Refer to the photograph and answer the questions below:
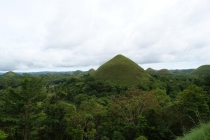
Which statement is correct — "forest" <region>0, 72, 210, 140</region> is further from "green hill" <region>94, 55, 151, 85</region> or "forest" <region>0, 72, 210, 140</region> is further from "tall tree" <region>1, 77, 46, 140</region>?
"green hill" <region>94, 55, 151, 85</region>

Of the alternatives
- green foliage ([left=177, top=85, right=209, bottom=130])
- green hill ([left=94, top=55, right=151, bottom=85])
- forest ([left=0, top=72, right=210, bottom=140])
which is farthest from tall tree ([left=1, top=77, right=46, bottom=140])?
green hill ([left=94, top=55, right=151, bottom=85])

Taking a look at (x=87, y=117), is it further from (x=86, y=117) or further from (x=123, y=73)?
(x=123, y=73)

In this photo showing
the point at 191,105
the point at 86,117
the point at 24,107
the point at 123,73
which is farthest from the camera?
the point at 123,73

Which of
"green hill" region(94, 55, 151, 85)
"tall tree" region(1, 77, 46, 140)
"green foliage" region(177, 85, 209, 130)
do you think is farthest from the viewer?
"green hill" region(94, 55, 151, 85)

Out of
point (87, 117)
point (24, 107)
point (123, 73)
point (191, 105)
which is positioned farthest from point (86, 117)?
point (123, 73)

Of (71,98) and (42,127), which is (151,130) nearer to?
(42,127)

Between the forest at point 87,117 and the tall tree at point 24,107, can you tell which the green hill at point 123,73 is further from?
the tall tree at point 24,107

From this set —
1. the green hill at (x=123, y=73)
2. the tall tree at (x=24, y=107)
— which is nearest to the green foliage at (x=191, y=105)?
the tall tree at (x=24, y=107)

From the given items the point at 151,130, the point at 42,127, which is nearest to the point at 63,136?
the point at 42,127
